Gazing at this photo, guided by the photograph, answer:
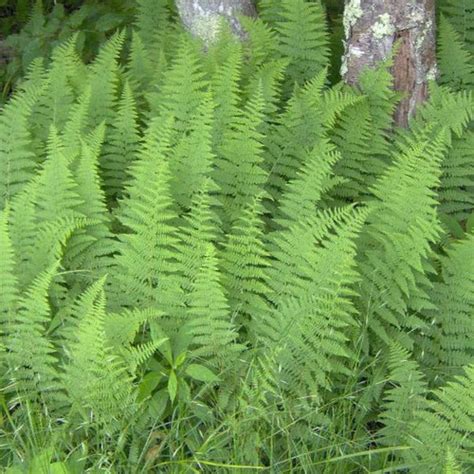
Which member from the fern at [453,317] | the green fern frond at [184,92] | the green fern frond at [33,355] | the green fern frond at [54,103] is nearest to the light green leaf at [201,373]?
the green fern frond at [33,355]

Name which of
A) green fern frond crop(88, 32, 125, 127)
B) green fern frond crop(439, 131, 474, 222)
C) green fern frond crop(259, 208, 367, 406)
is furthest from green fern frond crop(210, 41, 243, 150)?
green fern frond crop(439, 131, 474, 222)

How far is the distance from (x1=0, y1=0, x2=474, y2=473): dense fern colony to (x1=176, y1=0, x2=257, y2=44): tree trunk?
1.30 feet

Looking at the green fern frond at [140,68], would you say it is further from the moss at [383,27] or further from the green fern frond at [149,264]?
the green fern frond at [149,264]

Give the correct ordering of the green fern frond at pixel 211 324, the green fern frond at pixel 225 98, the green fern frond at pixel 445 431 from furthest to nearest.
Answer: the green fern frond at pixel 225 98, the green fern frond at pixel 211 324, the green fern frond at pixel 445 431

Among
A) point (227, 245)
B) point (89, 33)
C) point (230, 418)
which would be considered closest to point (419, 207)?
point (227, 245)

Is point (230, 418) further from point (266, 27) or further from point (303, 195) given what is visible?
point (266, 27)

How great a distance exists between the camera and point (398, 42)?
435cm

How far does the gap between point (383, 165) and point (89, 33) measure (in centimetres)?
298

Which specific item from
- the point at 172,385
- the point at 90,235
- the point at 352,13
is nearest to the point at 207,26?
the point at 352,13

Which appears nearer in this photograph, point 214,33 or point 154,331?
point 154,331

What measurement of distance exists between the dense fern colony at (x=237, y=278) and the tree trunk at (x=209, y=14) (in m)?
0.40

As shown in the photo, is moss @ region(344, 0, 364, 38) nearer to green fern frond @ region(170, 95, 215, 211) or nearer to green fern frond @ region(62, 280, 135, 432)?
green fern frond @ region(170, 95, 215, 211)

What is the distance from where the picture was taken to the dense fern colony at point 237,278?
9.55ft

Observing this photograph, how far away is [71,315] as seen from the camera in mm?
3438
